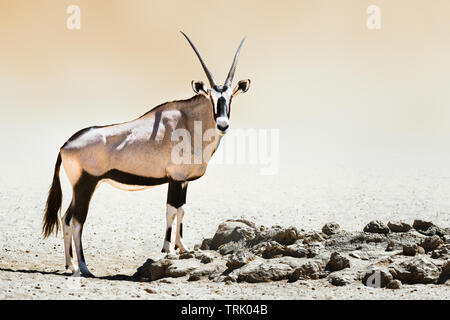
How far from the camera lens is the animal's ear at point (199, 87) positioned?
12.3 meters

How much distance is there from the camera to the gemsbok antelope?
11781mm

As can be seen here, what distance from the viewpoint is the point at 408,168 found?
2866 cm

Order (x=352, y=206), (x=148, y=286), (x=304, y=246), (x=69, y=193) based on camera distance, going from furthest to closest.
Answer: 1. (x=69, y=193)
2. (x=352, y=206)
3. (x=304, y=246)
4. (x=148, y=286)

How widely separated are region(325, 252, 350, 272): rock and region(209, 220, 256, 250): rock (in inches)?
95.4

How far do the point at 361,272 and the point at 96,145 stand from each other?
5029 mm

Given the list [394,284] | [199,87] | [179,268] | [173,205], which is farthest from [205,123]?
[394,284]

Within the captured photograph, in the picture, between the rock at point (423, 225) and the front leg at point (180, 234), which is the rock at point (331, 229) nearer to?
the rock at point (423, 225)

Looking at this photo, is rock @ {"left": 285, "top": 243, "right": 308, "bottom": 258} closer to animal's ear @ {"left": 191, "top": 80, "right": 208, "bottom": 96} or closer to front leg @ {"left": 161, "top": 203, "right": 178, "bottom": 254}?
front leg @ {"left": 161, "top": 203, "right": 178, "bottom": 254}

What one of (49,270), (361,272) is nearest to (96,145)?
(49,270)

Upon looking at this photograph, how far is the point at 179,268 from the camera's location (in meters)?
11.2

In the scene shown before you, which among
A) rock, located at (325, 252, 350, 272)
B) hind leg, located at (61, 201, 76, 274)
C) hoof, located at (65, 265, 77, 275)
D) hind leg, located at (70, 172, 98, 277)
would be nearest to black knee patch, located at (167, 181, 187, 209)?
hind leg, located at (70, 172, 98, 277)

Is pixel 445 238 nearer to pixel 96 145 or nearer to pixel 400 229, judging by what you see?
pixel 400 229

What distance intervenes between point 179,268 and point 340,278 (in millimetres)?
2688

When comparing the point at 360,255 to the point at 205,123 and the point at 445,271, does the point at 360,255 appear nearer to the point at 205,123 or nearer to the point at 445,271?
the point at 445,271
